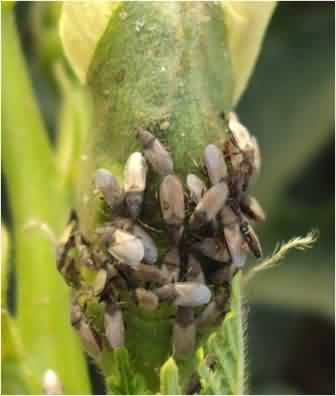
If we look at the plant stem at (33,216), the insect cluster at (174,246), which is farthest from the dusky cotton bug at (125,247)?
the plant stem at (33,216)

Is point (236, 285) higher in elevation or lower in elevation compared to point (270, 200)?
higher

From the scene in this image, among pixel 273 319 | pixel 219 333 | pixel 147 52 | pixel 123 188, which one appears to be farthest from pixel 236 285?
pixel 273 319

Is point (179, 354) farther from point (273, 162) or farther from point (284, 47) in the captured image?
point (284, 47)

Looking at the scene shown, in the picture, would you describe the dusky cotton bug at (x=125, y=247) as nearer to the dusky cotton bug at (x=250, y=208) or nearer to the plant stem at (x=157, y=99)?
the plant stem at (x=157, y=99)

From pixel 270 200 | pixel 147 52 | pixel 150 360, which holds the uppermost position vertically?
pixel 147 52

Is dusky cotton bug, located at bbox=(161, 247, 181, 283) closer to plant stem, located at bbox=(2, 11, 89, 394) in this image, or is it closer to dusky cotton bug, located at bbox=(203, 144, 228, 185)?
dusky cotton bug, located at bbox=(203, 144, 228, 185)

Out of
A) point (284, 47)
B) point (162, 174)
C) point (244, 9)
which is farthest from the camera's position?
point (284, 47)
